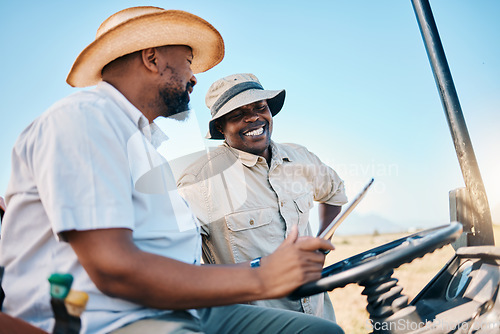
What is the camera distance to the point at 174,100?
1809 mm

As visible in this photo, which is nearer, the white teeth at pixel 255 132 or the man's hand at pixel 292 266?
the man's hand at pixel 292 266

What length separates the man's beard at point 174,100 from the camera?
176 centimetres

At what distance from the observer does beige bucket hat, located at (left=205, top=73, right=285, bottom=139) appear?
2938 millimetres

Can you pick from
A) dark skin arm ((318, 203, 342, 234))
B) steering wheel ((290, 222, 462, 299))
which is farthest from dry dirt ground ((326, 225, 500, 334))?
steering wheel ((290, 222, 462, 299))

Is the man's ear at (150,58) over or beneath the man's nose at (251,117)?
over

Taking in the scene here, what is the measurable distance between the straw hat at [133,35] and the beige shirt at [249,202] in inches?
39.2

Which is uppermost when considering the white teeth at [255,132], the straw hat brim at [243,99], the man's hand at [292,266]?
the straw hat brim at [243,99]

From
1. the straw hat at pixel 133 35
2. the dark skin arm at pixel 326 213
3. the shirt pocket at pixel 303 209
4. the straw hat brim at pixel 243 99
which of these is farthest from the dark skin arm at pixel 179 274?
the dark skin arm at pixel 326 213

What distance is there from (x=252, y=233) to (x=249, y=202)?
21 cm

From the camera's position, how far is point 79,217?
1142mm

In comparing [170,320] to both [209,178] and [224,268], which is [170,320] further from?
[209,178]

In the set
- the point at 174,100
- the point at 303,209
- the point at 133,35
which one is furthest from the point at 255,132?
the point at 133,35

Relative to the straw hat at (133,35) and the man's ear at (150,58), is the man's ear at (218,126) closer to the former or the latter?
the straw hat at (133,35)

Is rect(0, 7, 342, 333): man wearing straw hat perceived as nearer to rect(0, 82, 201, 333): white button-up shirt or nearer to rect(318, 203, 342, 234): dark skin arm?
rect(0, 82, 201, 333): white button-up shirt
